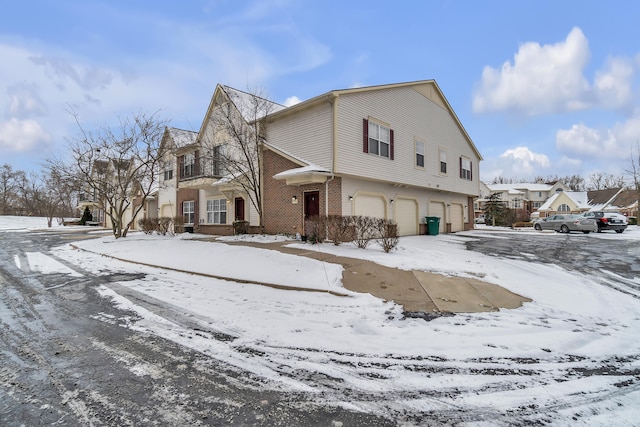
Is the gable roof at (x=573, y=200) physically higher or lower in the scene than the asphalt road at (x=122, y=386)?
higher

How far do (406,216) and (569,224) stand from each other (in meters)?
14.8

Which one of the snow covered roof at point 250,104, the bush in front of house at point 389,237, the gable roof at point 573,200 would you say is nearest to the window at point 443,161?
the snow covered roof at point 250,104

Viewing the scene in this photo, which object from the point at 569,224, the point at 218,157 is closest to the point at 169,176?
the point at 218,157

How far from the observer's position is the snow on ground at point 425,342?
264 cm

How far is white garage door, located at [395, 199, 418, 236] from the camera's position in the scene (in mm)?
16098

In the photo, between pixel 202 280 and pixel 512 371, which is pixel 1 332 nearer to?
pixel 202 280

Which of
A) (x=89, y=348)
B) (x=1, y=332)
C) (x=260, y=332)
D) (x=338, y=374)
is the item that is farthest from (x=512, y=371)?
(x=1, y=332)

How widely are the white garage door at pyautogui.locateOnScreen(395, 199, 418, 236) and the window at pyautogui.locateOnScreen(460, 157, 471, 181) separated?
6126mm

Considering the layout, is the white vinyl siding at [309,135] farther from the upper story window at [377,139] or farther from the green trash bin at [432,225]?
the green trash bin at [432,225]

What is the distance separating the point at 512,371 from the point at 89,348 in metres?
4.67

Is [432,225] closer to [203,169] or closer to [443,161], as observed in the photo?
[443,161]

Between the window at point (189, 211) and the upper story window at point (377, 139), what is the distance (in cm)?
1274

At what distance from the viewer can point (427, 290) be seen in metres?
5.96

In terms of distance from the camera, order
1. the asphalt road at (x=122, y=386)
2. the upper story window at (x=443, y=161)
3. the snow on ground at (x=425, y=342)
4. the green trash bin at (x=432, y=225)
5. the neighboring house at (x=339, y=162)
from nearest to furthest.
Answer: the asphalt road at (x=122, y=386)
the snow on ground at (x=425, y=342)
the neighboring house at (x=339, y=162)
the green trash bin at (x=432, y=225)
the upper story window at (x=443, y=161)
